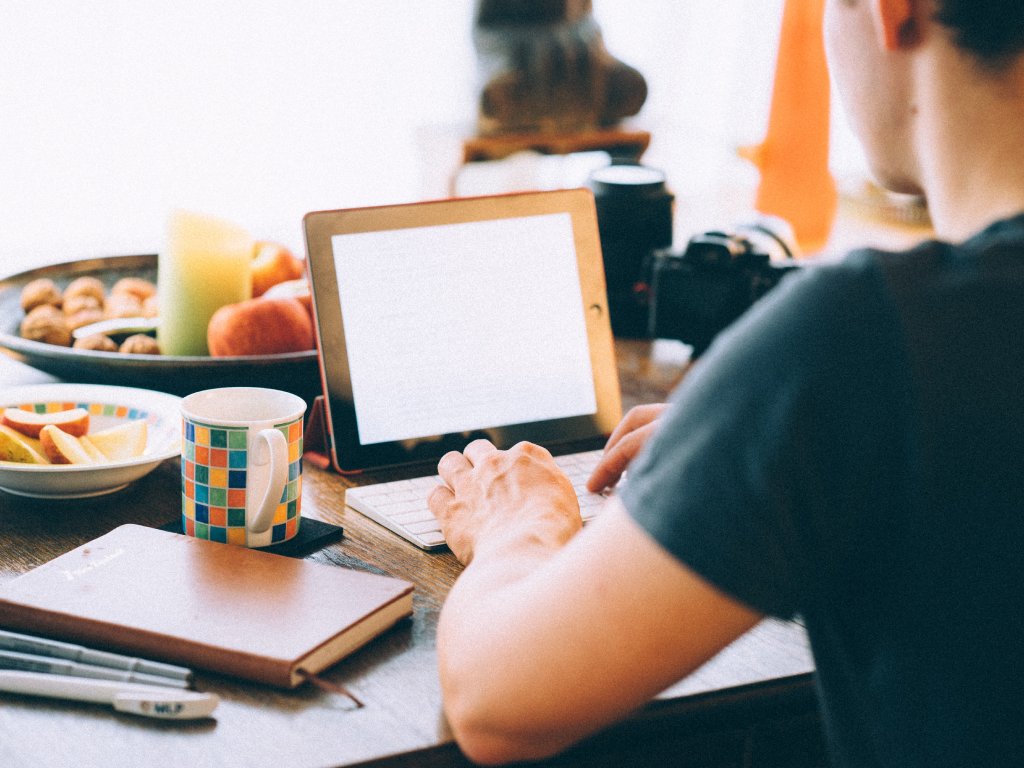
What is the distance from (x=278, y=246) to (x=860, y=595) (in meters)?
0.97

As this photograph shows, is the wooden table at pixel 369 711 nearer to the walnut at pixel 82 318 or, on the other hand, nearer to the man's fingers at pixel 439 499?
the man's fingers at pixel 439 499

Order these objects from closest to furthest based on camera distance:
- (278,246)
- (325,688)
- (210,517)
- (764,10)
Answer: (325,688), (210,517), (278,246), (764,10)

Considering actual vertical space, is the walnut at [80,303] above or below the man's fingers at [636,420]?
above

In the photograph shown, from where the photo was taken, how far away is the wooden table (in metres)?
0.62

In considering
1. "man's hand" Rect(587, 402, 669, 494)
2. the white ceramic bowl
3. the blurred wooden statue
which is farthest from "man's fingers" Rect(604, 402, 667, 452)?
the blurred wooden statue

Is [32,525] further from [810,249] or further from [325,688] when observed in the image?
[810,249]

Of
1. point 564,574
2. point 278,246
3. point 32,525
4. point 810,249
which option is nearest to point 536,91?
point 810,249

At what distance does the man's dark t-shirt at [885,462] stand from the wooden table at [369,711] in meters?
Result: 0.21

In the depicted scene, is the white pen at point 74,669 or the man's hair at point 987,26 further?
the white pen at point 74,669

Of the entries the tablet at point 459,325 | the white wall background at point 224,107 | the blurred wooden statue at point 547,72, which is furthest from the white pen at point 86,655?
the blurred wooden statue at point 547,72

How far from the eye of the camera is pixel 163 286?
3.93 ft

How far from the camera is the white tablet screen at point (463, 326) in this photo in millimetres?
1036

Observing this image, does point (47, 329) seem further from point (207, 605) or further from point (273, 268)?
point (207, 605)

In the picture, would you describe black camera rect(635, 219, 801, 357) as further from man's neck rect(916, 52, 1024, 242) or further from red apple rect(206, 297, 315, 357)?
man's neck rect(916, 52, 1024, 242)
